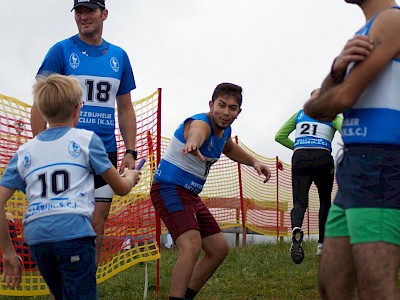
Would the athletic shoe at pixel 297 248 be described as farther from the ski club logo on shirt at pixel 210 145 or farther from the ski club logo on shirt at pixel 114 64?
A: the ski club logo on shirt at pixel 114 64

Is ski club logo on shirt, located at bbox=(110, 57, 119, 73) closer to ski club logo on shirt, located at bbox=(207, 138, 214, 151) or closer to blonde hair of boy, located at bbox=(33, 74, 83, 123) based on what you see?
ski club logo on shirt, located at bbox=(207, 138, 214, 151)

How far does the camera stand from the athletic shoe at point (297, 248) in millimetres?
6695

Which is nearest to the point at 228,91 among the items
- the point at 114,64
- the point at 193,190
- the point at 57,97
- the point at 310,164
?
the point at 193,190

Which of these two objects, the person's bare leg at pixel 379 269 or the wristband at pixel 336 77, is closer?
the person's bare leg at pixel 379 269

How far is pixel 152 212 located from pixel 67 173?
3.41 metres

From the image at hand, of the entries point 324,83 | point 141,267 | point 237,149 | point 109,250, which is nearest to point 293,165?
point 237,149

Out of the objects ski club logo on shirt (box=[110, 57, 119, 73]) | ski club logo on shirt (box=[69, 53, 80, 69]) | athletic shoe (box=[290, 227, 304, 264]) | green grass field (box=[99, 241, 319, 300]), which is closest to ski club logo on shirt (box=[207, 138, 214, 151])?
ski club logo on shirt (box=[110, 57, 119, 73])

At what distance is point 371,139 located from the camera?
2.59 meters

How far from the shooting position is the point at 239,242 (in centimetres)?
1384

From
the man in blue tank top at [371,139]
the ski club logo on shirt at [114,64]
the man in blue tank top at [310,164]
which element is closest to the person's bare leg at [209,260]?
the ski club logo on shirt at [114,64]

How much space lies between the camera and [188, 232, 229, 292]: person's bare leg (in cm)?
489

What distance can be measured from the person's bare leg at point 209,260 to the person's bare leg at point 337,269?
2.02m

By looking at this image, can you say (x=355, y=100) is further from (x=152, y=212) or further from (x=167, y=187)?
(x=152, y=212)

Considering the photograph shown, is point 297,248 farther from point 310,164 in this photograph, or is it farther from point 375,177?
point 375,177
